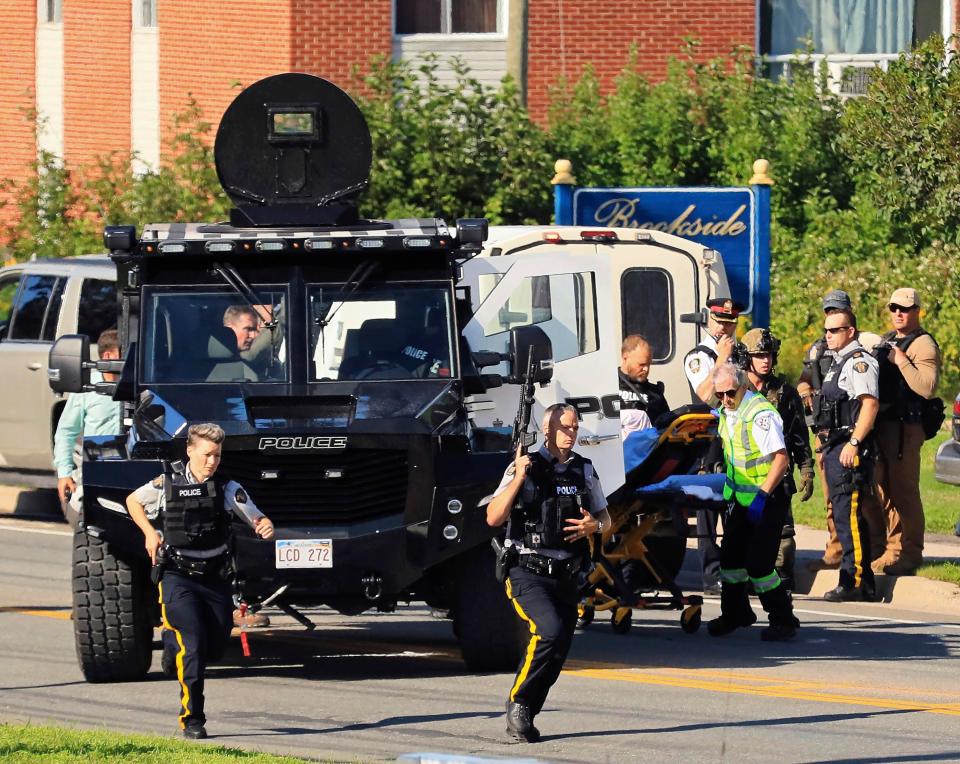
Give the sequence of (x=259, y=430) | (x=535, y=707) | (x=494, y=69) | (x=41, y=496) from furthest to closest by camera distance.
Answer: (x=494, y=69)
(x=41, y=496)
(x=259, y=430)
(x=535, y=707)

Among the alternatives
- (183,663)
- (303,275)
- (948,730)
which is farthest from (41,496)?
(948,730)

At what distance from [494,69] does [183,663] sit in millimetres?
19528

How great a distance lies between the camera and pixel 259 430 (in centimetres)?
1064

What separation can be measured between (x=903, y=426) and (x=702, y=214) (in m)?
5.69

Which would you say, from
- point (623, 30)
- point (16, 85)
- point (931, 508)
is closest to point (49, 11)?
point (16, 85)

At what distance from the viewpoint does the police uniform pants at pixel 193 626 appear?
9.30m

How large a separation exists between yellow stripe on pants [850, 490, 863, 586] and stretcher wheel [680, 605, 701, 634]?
1.61 m

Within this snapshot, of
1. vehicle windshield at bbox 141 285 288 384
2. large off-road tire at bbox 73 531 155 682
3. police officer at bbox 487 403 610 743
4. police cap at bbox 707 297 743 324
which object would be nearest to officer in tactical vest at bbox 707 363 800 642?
police cap at bbox 707 297 743 324

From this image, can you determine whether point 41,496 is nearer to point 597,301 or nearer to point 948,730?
point 597,301

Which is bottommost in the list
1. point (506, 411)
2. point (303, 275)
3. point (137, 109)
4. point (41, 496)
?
point (41, 496)

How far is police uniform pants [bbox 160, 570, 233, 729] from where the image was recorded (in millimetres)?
9297

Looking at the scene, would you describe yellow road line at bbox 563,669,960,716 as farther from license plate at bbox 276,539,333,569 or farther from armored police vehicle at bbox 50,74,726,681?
license plate at bbox 276,539,333,569

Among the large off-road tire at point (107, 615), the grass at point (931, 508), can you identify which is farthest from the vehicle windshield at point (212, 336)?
the grass at point (931, 508)

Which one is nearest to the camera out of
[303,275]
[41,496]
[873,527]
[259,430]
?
[259,430]
